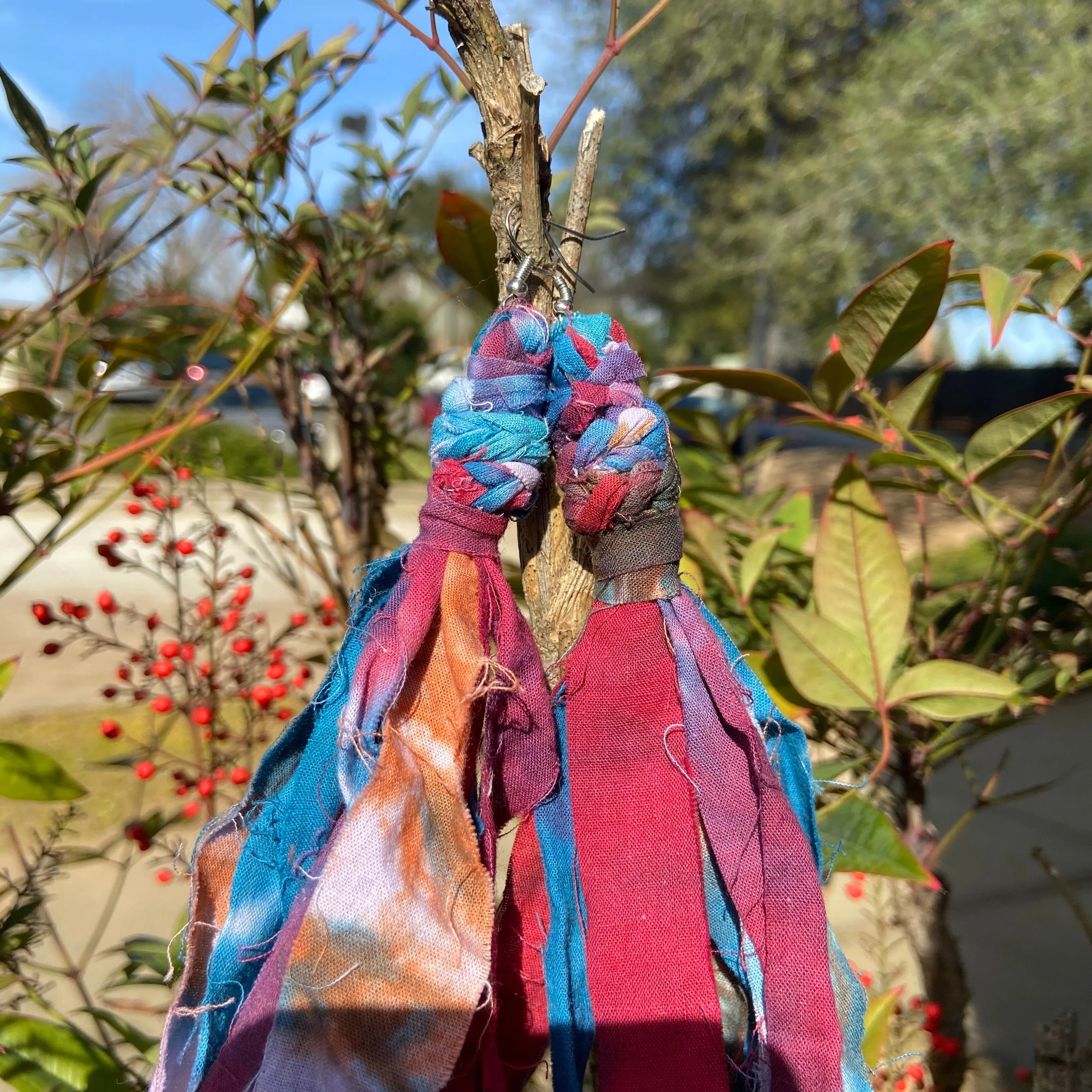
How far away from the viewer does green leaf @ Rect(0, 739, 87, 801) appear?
816 millimetres

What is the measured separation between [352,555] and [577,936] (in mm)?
934

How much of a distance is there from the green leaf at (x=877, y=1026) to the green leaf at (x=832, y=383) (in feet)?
2.33

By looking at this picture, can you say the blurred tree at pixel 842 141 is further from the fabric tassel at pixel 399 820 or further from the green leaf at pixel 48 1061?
the green leaf at pixel 48 1061

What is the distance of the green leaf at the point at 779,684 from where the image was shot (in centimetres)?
105

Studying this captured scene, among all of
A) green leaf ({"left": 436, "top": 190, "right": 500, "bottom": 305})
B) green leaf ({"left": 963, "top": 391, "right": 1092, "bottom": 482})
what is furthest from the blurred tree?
green leaf ({"left": 436, "top": 190, "right": 500, "bottom": 305})

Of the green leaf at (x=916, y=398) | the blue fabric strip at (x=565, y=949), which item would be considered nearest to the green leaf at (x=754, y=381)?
the green leaf at (x=916, y=398)

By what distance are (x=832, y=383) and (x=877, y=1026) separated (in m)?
0.78

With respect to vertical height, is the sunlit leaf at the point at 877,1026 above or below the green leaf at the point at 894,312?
below

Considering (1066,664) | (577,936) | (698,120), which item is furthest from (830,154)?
(577,936)

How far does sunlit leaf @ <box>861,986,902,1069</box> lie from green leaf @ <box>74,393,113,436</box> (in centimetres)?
115

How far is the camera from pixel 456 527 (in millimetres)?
667

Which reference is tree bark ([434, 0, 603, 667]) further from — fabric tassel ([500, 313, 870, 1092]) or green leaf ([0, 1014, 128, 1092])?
green leaf ([0, 1014, 128, 1092])

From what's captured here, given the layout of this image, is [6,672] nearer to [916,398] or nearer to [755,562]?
[755,562]

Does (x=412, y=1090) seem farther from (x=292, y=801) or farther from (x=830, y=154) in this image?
(x=830, y=154)
